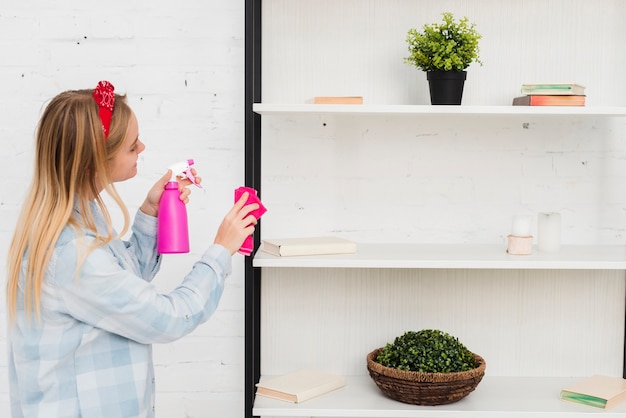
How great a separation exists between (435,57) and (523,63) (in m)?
0.36

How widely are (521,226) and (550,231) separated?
0.08m

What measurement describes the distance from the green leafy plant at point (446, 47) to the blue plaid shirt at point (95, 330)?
75 centimetres

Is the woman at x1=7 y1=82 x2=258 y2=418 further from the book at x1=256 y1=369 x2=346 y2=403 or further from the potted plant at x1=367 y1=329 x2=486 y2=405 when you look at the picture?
the potted plant at x1=367 y1=329 x2=486 y2=405

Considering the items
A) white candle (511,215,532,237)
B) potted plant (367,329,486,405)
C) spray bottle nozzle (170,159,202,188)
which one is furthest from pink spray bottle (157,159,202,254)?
white candle (511,215,532,237)

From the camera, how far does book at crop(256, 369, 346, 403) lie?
1.94 metres

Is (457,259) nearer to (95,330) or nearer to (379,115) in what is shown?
(379,115)

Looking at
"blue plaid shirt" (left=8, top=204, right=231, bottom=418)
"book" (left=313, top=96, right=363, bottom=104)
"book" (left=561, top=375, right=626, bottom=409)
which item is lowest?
"book" (left=561, top=375, right=626, bottom=409)

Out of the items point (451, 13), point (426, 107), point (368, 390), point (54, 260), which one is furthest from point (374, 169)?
point (54, 260)

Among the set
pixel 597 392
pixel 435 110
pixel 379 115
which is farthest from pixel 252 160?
pixel 597 392

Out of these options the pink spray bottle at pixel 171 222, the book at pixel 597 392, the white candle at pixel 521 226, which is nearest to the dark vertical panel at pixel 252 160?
the pink spray bottle at pixel 171 222

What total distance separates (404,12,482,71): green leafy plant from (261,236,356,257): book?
1.62ft

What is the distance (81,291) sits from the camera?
1.42 metres

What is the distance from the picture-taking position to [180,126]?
7.03ft

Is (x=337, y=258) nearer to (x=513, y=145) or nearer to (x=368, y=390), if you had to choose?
(x=368, y=390)
